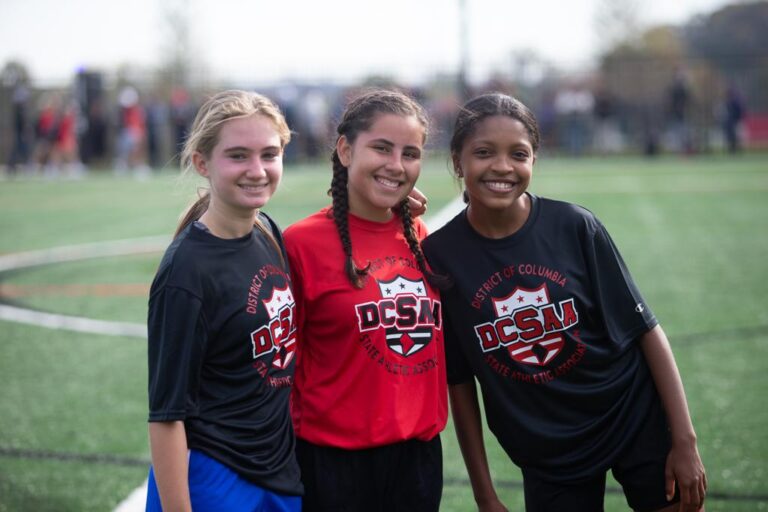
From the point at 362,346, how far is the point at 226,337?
46cm

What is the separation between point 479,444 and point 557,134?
81.5 feet

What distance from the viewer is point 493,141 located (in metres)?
2.75

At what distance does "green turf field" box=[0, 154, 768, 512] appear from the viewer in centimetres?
398

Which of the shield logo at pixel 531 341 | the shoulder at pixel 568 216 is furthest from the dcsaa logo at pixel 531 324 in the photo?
the shoulder at pixel 568 216

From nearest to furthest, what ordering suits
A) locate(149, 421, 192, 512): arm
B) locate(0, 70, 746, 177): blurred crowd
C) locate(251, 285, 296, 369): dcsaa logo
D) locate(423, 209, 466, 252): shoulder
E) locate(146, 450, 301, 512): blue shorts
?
locate(149, 421, 192, 512): arm → locate(146, 450, 301, 512): blue shorts → locate(251, 285, 296, 369): dcsaa logo → locate(423, 209, 466, 252): shoulder → locate(0, 70, 746, 177): blurred crowd

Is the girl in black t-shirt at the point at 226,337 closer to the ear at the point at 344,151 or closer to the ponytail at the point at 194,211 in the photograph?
the ponytail at the point at 194,211

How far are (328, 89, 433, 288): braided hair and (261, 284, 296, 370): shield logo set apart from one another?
246 millimetres

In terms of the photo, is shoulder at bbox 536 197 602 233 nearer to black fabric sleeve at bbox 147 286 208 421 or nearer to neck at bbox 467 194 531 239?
neck at bbox 467 194 531 239

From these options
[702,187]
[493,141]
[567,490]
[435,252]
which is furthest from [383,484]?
[702,187]

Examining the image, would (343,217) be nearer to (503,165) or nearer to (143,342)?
(503,165)

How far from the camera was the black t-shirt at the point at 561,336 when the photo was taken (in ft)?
8.88

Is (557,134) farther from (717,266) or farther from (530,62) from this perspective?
(717,266)

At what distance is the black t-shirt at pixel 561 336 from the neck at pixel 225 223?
71 cm

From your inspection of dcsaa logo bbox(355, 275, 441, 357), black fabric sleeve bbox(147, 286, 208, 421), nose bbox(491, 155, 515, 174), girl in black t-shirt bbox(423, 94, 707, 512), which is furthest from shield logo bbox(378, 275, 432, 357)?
black fabric sleeve bbox(147, 286, 208, 421)
